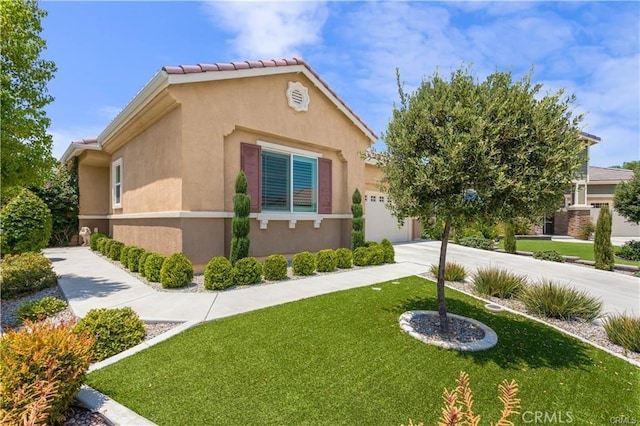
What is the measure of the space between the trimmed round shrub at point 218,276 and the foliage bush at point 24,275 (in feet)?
14.8

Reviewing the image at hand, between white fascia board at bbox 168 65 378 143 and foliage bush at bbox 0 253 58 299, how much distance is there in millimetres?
6070

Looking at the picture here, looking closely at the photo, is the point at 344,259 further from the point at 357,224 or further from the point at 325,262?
the point at 357,224

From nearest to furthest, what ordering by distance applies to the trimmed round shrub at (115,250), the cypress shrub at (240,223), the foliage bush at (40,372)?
1. the foliage bush at (40,372)
2. the cypress shrub at (240,223)
3. the trimmed round shrub at (115,250)

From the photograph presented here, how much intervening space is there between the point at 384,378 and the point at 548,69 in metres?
5.79

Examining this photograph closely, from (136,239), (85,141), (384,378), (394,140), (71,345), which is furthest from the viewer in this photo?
(85,141)

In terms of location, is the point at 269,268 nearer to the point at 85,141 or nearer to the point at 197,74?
the point at 197,74

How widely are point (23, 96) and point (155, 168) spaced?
3.48 meters

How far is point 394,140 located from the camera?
5.02m

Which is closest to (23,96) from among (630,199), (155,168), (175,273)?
(155,168)

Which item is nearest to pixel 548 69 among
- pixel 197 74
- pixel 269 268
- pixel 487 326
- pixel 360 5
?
pixel 360 5

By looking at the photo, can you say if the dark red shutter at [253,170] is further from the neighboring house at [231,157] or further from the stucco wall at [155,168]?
the stucco wall at [155,168]

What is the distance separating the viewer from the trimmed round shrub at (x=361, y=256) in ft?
35.2

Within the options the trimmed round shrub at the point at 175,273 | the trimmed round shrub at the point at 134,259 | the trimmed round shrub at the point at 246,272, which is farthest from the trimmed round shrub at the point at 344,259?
the trimmed round shrub at the point at 134,259

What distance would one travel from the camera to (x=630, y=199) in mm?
14953
